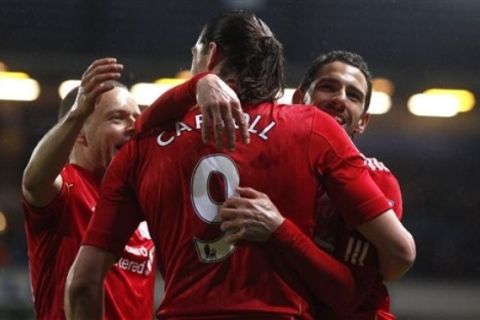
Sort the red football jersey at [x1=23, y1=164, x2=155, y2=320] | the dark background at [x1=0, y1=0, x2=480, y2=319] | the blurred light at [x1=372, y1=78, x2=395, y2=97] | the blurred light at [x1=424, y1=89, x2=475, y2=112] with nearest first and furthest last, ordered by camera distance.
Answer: the red football jersey at [x1=23, y1=164, x2=155, y2=320]
the dark background at [x1=0, y1=0, x2=480, y2=319]
the blurred light at [x1=372, y1=78, x2=395, y2=97]
the blurred light at [x1=424, y1=89, x2=475, y2=112]

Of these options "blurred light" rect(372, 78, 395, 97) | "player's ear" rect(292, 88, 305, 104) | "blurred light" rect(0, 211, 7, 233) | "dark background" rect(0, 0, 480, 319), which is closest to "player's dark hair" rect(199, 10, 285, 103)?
"player's ear" rect(292, 88, 305, 104)

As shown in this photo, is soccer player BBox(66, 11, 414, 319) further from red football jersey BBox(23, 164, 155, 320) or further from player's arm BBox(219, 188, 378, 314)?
red football jersey BBox(23, 164, 155, 320)

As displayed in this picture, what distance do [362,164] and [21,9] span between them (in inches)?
376

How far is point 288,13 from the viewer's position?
9.75 m

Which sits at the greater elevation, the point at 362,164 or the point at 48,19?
the point at 48,19

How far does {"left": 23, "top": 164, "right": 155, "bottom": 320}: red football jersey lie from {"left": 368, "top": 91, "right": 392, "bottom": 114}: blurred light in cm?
860

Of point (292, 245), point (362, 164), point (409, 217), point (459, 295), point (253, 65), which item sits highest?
point (409, 217)

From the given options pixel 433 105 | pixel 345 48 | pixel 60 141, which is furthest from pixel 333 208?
pixel 433 105

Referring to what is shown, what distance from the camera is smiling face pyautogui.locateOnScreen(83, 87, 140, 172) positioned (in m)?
2.86

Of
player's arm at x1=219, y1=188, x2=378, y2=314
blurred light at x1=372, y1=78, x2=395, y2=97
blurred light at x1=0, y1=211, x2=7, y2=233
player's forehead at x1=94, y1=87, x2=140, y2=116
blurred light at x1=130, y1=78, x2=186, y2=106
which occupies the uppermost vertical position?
blurred light at x1=372, y1=78, x2=395, y2=97

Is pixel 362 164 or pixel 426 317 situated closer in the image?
pixel 362 164

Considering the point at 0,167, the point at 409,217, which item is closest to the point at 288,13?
the point at 409,217

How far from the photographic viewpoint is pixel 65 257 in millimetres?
2688

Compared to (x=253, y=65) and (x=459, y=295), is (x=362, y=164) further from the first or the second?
(x=459, y=295)
